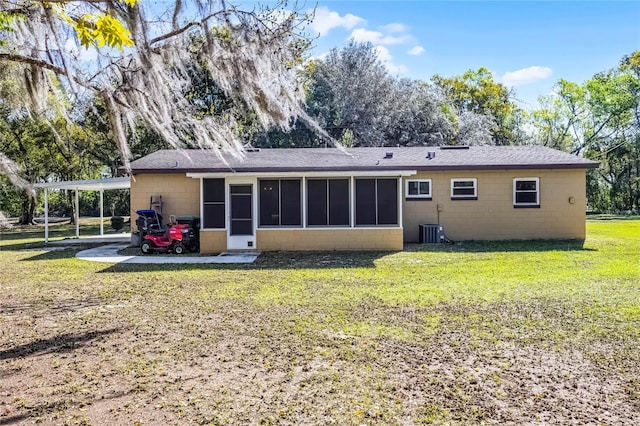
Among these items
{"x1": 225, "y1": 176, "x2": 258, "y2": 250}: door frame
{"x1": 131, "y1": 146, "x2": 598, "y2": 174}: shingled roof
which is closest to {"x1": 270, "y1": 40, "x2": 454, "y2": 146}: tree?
{"x1": 131, "y1": 146, "x2": 598, "y2": 174}: shingled roof

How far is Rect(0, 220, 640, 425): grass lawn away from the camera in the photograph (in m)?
3.27

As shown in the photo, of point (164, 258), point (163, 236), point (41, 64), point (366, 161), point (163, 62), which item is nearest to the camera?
point (41, 64)

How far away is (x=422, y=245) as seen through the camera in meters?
13.1

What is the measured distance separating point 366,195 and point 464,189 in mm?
3497

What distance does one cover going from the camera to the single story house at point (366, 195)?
1222 cm

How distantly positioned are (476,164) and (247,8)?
9854 mm

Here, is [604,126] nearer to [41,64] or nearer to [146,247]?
[146,247]

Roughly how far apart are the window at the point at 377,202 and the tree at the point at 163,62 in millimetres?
6529

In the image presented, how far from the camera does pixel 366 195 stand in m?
12.3

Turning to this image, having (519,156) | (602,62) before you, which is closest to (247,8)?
(519,156)

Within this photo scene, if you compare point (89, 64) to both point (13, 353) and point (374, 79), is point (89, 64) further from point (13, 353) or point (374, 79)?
point (374, 79)

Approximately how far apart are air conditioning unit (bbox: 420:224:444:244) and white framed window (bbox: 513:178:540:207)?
8.10ft

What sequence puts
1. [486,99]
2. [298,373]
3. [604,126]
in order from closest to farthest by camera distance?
A: [298,373] < [486,99] < [604,126]

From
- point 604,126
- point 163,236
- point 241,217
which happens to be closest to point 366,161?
point 241,217
